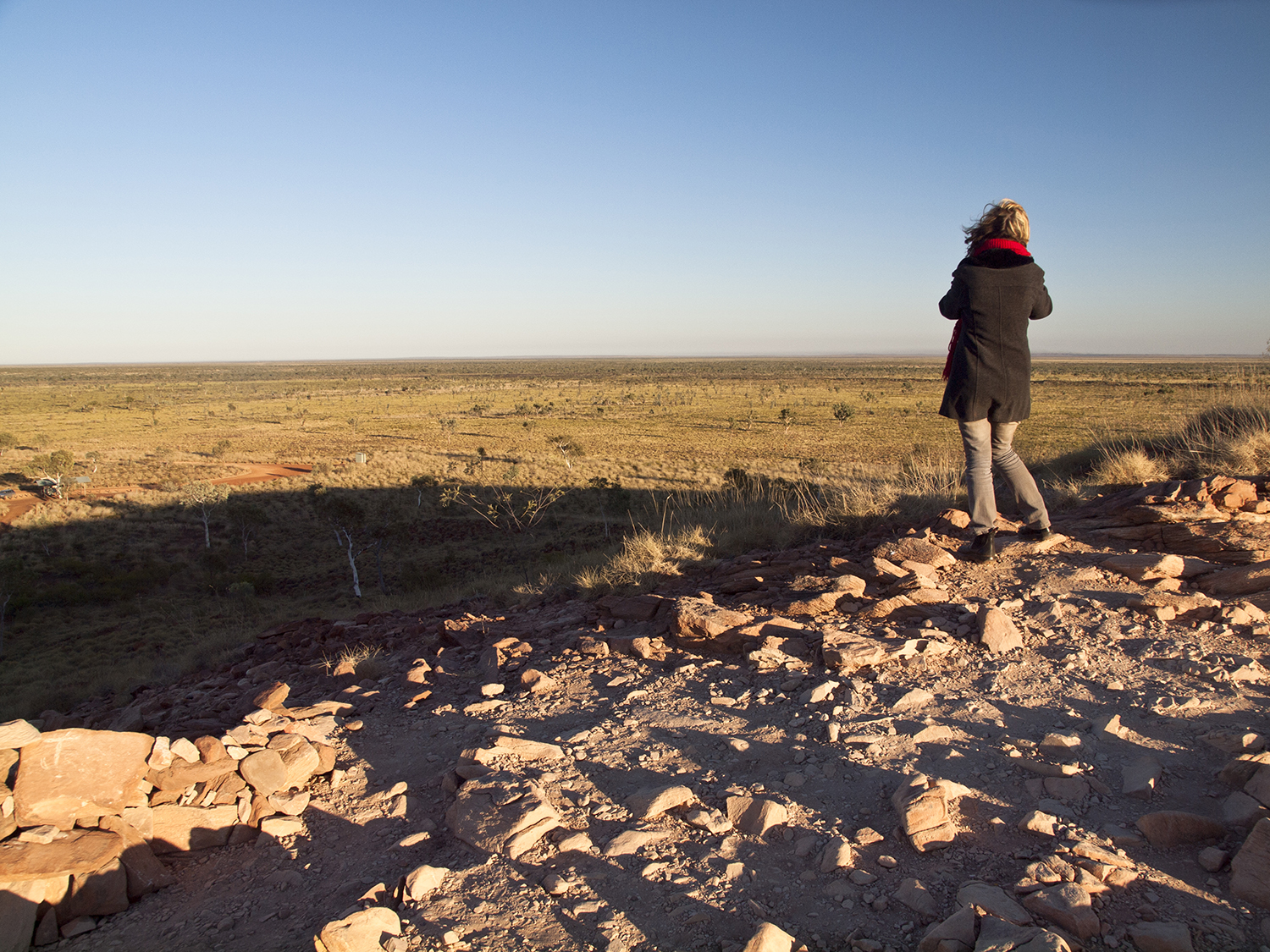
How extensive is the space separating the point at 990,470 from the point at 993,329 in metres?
0.95

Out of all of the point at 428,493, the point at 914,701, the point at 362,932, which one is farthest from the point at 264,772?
the point at 428,493

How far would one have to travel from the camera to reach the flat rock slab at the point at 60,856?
253 centimetres

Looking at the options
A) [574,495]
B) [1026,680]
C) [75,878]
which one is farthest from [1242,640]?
[574,495]

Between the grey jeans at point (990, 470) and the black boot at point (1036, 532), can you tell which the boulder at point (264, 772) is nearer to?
the grey jeans at point (990, 470)

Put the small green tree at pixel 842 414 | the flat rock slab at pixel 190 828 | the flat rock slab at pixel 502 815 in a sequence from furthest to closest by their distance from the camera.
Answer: the small green tree at pixel 842 414, the flat rock slab at pixel 190 828, the flat rock slab at pixel 502 815

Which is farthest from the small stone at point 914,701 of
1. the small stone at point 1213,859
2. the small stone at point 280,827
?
the small stone at point 280,827

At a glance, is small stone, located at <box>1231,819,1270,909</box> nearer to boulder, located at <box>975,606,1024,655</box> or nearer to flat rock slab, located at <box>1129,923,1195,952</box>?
flat rock slab, located at <box>1129,923,1195,952</box>

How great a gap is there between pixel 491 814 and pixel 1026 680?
2.49 metres

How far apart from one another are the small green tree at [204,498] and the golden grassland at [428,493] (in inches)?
18.3

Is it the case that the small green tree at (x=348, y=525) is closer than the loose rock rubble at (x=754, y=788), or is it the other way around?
the loose rock rubble at (x=754, y=788)

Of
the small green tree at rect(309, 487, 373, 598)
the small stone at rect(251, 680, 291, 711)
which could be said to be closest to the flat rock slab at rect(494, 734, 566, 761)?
the small stone at rect(251, 680, 291, 711)

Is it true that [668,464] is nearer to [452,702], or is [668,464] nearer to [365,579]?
[365,579]

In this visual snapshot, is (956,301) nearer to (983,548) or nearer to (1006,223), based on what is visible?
(1006,223)

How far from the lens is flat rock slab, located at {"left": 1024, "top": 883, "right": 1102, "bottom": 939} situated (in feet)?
6.01
